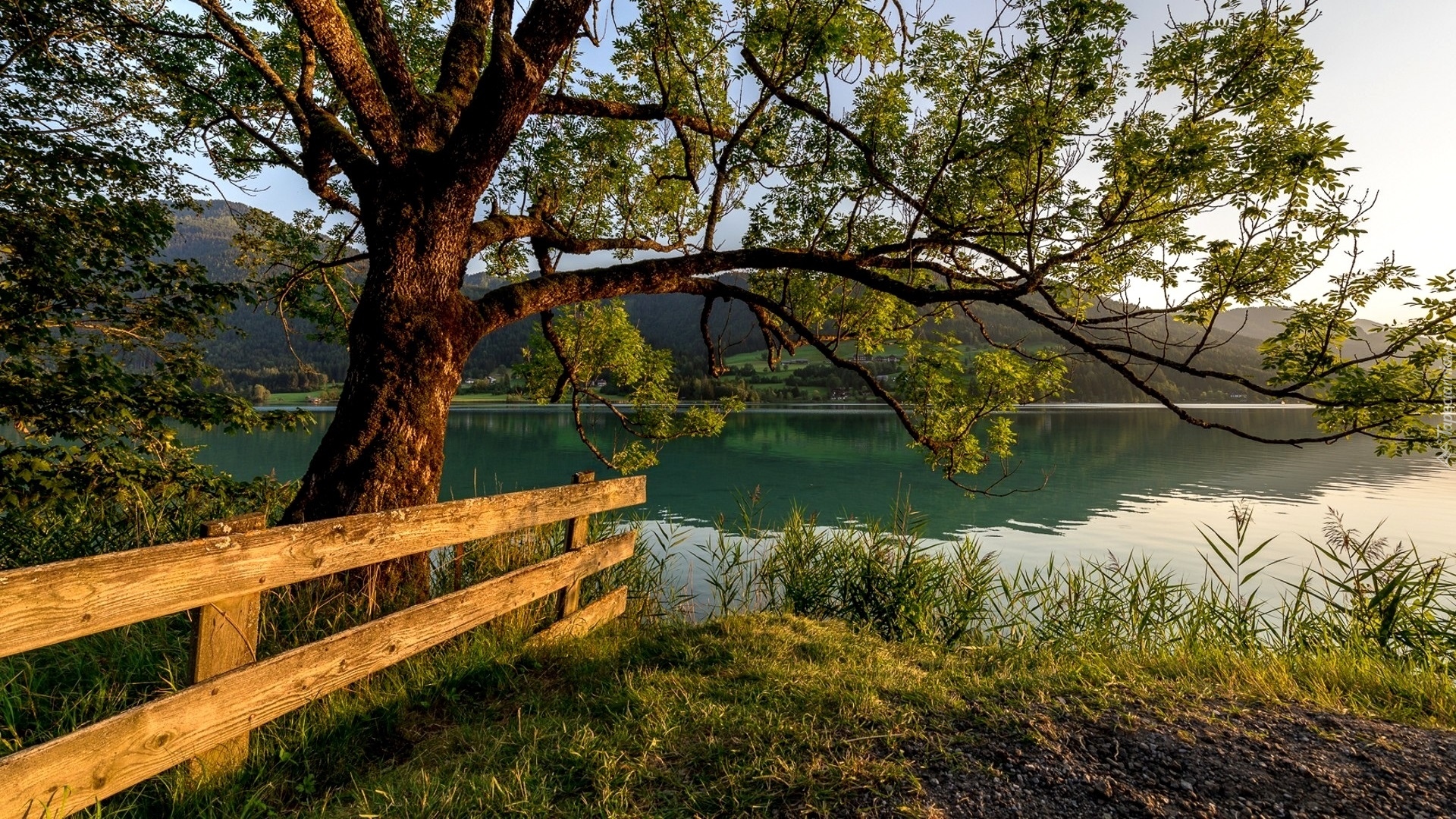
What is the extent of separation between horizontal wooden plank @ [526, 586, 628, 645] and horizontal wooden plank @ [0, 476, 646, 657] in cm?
125

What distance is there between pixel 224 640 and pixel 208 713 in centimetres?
31

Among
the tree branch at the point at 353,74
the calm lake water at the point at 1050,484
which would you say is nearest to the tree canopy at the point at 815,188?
the tree branch at the point at 353,74

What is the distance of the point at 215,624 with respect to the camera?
274 centimetres

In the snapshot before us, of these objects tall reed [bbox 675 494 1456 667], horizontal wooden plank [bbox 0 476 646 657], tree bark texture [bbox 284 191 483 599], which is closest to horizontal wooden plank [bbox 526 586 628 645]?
tree bark texture [bbox 284 191 483 599]

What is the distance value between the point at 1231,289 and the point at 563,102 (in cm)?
719

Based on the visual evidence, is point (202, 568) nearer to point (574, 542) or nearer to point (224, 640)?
point (224, 640)

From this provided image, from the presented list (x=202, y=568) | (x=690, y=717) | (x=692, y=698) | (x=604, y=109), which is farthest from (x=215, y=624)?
(x=604, y=109)

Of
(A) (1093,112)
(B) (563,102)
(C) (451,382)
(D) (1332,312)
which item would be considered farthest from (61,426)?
(D) (1332,312)

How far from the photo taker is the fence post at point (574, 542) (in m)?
5.34

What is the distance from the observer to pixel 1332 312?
487 centimetres

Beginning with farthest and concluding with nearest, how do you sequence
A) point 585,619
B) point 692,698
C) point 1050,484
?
point 1050,484, point 585,619, point 692,698

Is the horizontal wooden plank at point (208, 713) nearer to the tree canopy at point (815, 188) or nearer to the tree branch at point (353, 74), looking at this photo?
the tree canopy at point (815, 188)

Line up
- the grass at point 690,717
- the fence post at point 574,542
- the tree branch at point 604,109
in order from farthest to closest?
1. the tree branch at point 604,109
2. the fence post at point 574,542
3. the grass at point 690,717

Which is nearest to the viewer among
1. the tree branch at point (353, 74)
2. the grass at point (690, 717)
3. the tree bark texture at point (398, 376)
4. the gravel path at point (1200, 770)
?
the gravel path at point (1200, 770)
